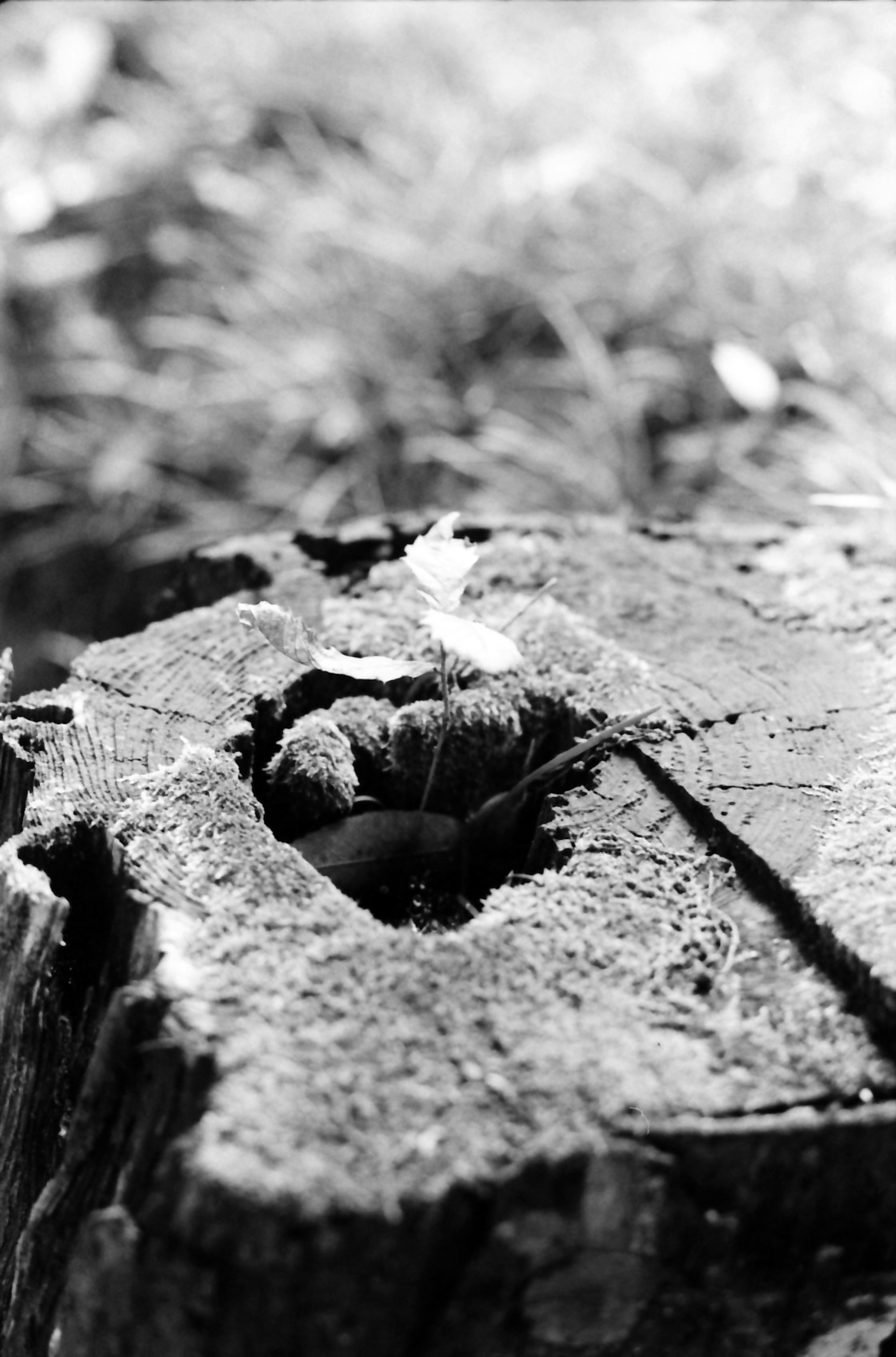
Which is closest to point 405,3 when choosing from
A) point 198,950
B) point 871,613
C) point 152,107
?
point 152,107

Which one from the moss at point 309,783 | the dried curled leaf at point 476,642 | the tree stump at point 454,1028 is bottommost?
the tree stump at point 454,1028

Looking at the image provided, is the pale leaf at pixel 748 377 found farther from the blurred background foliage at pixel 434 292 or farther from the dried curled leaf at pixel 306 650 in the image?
the dried curled leaf at pixel 306 650

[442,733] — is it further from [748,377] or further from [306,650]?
[748,377]

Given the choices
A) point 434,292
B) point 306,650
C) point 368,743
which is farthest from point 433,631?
point 434,292

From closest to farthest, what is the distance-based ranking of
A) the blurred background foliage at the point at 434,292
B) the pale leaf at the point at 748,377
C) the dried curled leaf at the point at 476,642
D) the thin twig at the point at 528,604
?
the dried curled leaf at the point at 476,642, the thin twig at the point at 528,604, the pale leaf at the point at 748,377, the blurred background foliage at the point at 434,292

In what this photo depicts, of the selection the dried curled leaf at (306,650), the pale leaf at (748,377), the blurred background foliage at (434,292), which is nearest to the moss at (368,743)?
the dried curled leaf at (306,650)

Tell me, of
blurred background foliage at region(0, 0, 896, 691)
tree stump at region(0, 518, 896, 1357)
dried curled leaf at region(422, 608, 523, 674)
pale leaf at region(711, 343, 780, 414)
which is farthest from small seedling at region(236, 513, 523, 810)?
pale leaf at region(711, 343, 780, 414)
